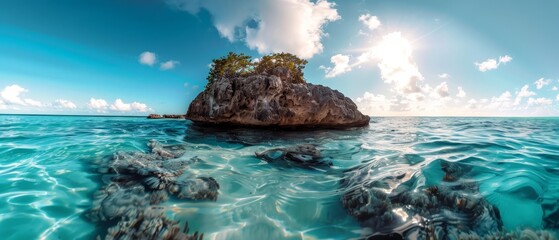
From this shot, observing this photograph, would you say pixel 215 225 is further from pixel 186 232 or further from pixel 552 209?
pixel 552 209

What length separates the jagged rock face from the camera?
632 inches

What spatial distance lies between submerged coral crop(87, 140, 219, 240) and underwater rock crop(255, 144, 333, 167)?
→ 2.26 m

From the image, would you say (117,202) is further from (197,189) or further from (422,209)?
(422,209)

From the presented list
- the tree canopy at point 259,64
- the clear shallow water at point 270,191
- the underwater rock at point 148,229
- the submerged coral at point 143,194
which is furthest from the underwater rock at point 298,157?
the tree canopy at point 259,64

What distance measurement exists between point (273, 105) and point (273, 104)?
0.08 meters

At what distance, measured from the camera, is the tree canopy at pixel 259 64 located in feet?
67.6

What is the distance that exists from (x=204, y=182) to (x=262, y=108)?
11663 mm

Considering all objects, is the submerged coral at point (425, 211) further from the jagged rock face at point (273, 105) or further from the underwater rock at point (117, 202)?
the jagged rock face at point (273, 105)

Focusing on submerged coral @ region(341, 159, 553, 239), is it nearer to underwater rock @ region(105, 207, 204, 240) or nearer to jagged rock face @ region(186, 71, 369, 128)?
underwater rock @ region(105, 207, 204, 240)

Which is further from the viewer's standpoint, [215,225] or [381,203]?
[381,203]

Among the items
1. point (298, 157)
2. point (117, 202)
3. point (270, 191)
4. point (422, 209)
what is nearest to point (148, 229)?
point (117, 202)

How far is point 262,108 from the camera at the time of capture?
15.8 m

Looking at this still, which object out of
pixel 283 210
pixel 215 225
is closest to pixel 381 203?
pixel 283 210

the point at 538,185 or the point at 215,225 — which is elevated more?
the point at 538,185
